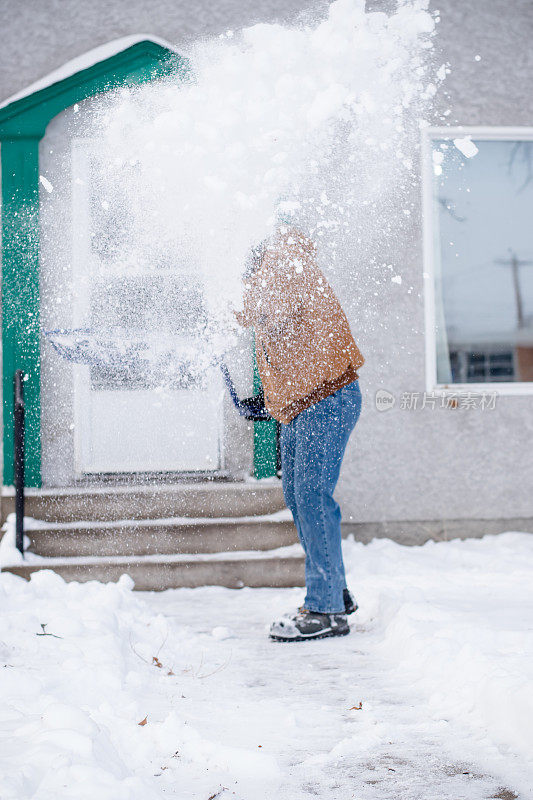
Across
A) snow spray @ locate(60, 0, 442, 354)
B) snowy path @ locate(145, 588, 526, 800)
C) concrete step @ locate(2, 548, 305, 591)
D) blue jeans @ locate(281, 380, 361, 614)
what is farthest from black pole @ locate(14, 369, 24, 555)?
blue jeans @ locate(281, 380, 361, 614)

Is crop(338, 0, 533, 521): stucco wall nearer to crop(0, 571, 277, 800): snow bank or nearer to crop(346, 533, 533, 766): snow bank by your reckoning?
crop(346, 533, 533, 766): snow bank

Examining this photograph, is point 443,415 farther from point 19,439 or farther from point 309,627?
point 19,439

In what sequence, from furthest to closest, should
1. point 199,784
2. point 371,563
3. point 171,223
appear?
point 171,223
point 371,563
point 199,784

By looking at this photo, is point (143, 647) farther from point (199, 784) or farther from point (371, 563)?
point (371, 563)

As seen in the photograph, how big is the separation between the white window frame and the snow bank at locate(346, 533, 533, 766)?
1068 mm

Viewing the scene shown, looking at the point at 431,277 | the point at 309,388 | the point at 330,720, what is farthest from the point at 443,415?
the point at 330,720

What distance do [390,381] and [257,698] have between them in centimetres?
307

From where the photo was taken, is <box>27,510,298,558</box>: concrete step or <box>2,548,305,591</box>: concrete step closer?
<box>2,548,305,591</box>: concrete step

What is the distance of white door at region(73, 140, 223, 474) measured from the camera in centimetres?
513

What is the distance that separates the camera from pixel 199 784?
1789 mm

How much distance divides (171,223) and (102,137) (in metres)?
0.86

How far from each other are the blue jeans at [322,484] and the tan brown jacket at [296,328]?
72 millimetres

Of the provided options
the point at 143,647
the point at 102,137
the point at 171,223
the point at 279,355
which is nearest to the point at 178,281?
the point at 171,223

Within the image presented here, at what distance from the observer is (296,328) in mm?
3025
